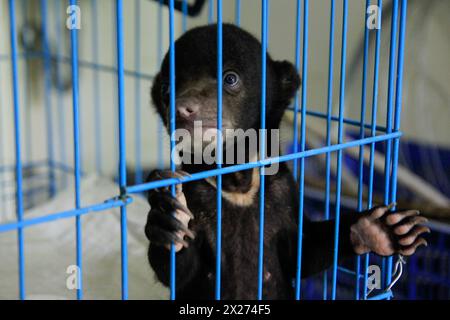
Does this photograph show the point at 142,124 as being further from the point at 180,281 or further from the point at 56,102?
the point at 180,281

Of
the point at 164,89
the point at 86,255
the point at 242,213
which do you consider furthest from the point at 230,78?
the point at 86,255

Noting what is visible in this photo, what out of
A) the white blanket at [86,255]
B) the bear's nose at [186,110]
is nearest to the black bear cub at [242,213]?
the bear's nose at [186,110]

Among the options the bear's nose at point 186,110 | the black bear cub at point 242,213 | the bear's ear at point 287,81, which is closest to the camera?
the bear's nose at point 186,110

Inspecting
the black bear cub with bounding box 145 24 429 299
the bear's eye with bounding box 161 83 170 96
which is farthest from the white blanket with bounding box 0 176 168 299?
the bear's eye with bounding box 161 83 170 96

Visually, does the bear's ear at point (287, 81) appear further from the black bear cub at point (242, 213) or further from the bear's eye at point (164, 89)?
the bear's eye at point (164, 89)

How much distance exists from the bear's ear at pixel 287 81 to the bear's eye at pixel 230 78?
193 mm

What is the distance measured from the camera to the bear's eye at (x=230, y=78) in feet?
4.63

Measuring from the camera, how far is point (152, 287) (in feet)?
5.88

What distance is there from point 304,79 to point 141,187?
42 cm

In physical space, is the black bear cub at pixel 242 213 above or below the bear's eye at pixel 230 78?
below

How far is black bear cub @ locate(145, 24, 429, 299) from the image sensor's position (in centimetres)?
135

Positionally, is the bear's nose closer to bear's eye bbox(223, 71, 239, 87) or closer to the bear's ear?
bear's eye bbox(223, 71, 239, 87)

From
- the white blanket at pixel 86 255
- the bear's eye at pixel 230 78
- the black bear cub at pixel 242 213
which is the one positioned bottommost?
the white blanket at pixel 86 255

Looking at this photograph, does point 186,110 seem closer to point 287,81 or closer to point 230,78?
point 230,78
